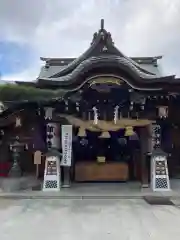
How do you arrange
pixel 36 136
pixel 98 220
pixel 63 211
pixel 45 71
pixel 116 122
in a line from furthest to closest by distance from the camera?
1. pixel 45 71
2. pixel 36 136
3. pixel 116 122
4. pixel 63 211
5. pixel 98 220

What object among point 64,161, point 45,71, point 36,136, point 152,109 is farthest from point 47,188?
point 45,71

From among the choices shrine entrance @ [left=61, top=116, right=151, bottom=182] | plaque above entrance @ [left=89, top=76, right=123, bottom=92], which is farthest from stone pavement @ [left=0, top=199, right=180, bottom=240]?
plaque above entrance @ [left=89, top=76, right=123, bottom=92]

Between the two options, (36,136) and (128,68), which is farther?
(36,136)

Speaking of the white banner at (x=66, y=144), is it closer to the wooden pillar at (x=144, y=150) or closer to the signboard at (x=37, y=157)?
the signboard at (x=37, y=157)

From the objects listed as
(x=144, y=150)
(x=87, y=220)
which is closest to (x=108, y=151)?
(x=144, y=150)

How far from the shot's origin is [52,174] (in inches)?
406

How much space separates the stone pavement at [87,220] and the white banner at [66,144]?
1629 mm

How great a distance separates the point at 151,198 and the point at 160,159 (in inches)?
64.2

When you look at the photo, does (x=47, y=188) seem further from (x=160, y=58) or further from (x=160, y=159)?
(x=160, y=58)

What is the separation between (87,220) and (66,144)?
13.0 ft

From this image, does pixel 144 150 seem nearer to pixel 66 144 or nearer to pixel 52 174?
pixel 66 144

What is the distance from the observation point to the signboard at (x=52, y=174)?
10250mm

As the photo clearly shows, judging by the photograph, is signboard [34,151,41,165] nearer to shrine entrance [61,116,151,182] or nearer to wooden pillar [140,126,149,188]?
shrine entrance [61,116,151,182]

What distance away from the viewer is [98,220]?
6.83 meters
